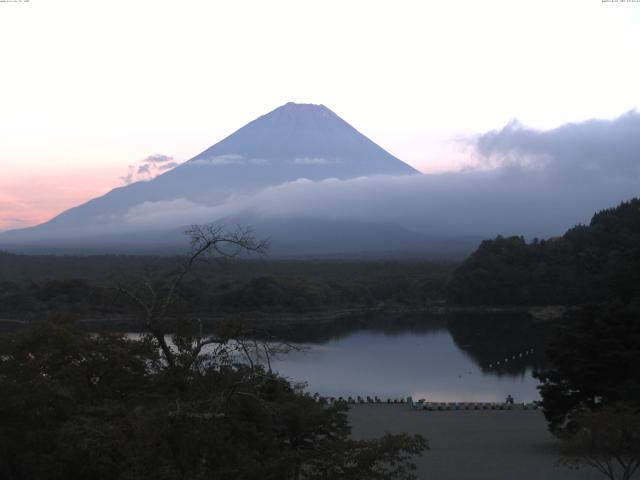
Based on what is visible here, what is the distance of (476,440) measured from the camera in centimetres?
1041

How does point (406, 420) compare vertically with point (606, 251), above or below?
below

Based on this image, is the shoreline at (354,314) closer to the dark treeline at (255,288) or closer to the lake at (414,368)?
the dark treeline at (255,288)

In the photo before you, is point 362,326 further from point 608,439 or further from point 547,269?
point 608,439

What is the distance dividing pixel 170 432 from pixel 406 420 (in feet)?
27.5

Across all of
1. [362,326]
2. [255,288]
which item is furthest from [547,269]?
[255,288]

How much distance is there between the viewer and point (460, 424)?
11570 millimetres

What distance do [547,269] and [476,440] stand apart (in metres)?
27.8

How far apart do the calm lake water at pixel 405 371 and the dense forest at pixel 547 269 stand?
10.6 meters

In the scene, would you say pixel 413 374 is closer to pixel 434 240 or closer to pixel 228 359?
pixel 228 359

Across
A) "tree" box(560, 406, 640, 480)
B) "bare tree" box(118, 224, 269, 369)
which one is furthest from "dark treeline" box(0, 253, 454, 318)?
"bare tree" box(118, 224, 269, 369)

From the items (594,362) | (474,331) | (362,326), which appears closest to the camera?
(594,362)

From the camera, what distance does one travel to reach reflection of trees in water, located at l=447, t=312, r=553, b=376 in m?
21.0

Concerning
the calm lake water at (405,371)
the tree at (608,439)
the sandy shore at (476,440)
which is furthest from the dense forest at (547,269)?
the tree at (608,439)

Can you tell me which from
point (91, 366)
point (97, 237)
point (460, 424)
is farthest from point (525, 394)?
point (97, 237)
